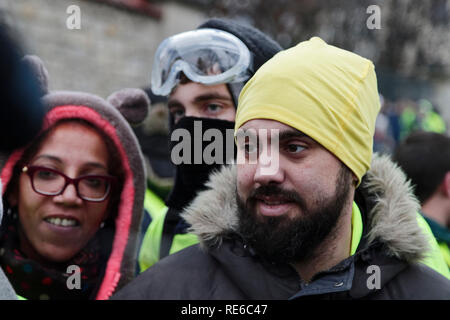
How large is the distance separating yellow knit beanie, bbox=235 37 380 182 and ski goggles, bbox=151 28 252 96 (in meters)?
0.66

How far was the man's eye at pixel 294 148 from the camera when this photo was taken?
219cm

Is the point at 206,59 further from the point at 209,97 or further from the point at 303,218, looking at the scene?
the point at 303,218

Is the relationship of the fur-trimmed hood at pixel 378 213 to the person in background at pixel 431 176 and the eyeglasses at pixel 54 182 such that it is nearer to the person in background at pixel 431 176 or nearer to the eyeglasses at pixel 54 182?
the eyeglasses at pixel 54 182

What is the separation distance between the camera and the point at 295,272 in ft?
7.23

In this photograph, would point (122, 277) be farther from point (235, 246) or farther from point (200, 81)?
point (200, 81)

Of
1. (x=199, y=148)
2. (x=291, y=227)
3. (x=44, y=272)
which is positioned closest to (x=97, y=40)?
(x=199, y=148)

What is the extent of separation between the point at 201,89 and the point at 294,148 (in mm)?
951

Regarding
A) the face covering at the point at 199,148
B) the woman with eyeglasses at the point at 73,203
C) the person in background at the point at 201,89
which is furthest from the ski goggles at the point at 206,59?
the woman with eyeglasses at the point at 73,203

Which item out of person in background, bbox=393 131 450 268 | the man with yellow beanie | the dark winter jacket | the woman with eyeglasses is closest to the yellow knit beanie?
the man with yellow beanie

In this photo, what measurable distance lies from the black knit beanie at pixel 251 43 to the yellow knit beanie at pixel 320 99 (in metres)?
0.65

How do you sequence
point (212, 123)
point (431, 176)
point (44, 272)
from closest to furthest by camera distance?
1. point (44, 272)
2. point (212, 123)
3. point (431, 176)

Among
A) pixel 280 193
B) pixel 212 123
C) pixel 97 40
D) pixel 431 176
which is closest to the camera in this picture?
pixel 280 193
